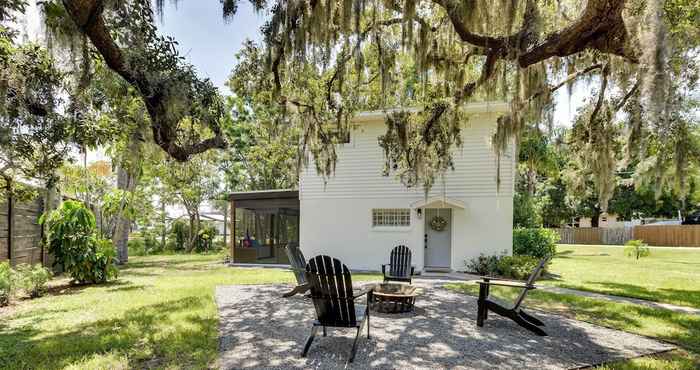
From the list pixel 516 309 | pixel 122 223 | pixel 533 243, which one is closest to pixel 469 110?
pixel 533 243

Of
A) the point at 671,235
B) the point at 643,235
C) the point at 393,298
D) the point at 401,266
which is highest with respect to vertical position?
the point at 401,266

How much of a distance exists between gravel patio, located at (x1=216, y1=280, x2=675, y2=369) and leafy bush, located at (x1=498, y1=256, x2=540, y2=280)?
12.8 ft

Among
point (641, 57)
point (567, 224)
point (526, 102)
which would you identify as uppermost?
point (526, 102)

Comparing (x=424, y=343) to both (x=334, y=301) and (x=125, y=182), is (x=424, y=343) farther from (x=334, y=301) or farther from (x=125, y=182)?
(x=125, y=182)

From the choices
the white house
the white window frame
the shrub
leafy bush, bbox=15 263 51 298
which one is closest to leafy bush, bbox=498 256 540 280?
the white house

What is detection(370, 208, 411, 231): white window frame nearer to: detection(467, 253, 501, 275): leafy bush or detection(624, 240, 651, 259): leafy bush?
detection(467, 253, 501, 275): leafy bush

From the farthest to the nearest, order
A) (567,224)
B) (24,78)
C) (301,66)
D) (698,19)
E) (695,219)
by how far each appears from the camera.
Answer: (567,224) < (695,219) < (301,66) < (698,19) < (24,78)

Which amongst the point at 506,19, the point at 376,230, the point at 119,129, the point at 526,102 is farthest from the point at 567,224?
the point at 119,129

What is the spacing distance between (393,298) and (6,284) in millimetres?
5590

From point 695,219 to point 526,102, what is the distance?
98.3 ft

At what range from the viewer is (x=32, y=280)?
629 centimetres

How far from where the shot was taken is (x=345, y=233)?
11.3m

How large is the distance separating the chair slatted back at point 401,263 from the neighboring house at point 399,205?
3662 mm

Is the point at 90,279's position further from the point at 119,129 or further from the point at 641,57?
the point at 641,57
